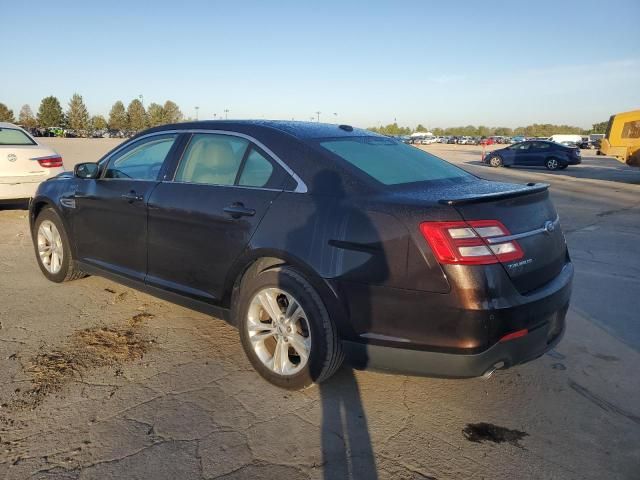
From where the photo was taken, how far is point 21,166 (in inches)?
325

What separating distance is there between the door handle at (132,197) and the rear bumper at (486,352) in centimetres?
209

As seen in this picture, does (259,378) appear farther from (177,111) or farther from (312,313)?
(177,111)

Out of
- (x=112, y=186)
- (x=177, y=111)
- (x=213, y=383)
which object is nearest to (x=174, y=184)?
(x=112, y=186)

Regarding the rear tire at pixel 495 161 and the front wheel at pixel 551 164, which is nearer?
the front wheel at pixel 551 164

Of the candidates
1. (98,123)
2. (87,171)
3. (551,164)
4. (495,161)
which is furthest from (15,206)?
(98,123)

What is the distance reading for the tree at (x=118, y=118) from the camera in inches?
4198

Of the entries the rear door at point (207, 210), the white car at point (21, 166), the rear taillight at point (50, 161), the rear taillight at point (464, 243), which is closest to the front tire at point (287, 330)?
the rear door at point (207, 210)

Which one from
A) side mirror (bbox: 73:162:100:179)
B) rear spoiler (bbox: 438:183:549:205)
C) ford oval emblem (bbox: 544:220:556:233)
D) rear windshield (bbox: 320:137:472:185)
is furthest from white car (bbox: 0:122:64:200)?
ford oval emblem (bbox: 544:220:556:233)

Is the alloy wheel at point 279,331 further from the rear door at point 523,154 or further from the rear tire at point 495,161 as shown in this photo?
the rear tire at point 495,161

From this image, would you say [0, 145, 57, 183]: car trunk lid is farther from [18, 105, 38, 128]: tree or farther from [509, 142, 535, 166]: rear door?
[18, 105, 38, 128]: tree

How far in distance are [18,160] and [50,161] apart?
0.51 metres

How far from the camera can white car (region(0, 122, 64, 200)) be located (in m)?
8.13

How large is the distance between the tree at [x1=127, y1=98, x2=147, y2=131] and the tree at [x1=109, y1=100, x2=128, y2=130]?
1012mm

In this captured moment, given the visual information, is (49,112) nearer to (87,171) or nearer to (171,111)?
(171,111)
